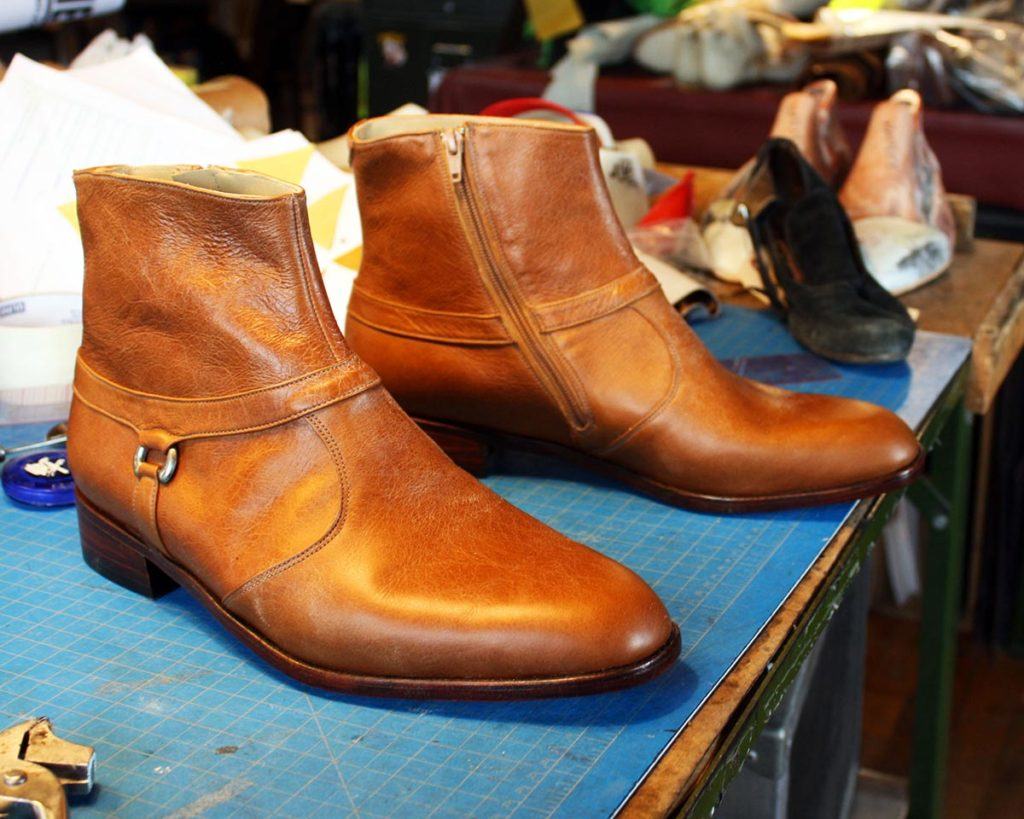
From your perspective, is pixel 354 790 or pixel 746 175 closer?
pixel 354 790

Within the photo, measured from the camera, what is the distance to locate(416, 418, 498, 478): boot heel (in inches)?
34.8

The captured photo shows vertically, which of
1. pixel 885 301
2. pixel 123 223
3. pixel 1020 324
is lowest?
pixel 1020 324

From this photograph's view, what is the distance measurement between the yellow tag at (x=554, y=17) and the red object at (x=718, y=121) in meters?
0.09

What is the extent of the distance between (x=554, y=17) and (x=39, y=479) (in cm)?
205

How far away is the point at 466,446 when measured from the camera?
889 millimetres

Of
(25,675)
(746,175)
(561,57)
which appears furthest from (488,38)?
(25,675)

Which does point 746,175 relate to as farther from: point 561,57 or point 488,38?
point 488,38

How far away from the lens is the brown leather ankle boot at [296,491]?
593 millimetres

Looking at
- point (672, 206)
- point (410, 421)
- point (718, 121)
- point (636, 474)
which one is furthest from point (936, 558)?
point (718, 121)

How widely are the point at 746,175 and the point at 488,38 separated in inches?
76.9

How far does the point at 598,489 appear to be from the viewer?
0.87m

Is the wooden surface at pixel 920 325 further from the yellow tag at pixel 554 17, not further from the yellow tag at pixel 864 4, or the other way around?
the yellow tag at pixel 554 17

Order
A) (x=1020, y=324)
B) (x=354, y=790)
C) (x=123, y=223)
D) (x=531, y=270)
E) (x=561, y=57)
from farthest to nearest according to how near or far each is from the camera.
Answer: (x=561, y=57) → (x=1020, y=324) → (x=531, y=270) → (x=123, y=223) → (x=354, y=790)

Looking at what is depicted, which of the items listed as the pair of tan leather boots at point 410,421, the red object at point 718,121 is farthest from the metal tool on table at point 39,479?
the red object at point 718,121
